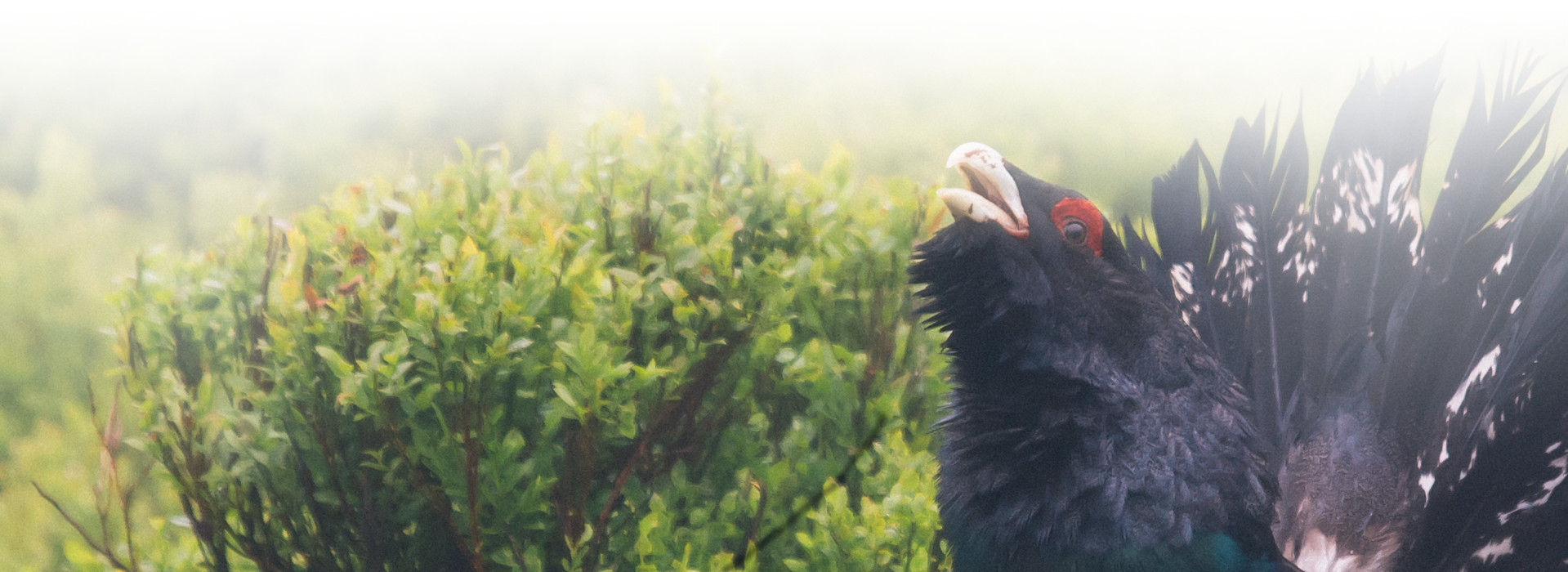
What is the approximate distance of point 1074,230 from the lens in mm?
1641

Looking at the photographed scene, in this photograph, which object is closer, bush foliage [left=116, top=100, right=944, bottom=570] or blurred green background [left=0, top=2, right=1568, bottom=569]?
bush foliage [left=116, top=100, right=944, bottom=570]

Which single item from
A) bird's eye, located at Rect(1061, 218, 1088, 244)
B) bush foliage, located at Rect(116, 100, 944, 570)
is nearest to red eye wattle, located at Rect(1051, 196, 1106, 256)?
bird's eye, located at Rect(1061, 218, 1088, 244)

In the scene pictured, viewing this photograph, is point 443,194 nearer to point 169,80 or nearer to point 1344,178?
point 1344,178

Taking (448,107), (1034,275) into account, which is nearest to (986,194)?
(1034,275)

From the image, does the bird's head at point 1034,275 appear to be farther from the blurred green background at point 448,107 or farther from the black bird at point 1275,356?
the blurred green background at point 448,107

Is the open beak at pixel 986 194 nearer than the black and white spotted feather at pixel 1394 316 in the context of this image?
Yes

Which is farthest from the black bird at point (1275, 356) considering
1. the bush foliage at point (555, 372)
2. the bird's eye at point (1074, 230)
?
the bush foliage at point (555, 372)

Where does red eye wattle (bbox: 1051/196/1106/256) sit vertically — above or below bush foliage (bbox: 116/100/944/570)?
above

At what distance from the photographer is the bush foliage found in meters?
1.59

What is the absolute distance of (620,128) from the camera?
6.31ft

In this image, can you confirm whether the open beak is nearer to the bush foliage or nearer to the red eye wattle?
the red eye wattle

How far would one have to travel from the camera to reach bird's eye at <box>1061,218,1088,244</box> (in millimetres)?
1636

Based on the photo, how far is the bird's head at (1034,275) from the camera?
1.61 metres

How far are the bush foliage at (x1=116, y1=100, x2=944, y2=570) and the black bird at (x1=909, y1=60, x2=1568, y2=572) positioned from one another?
0.27 meters
